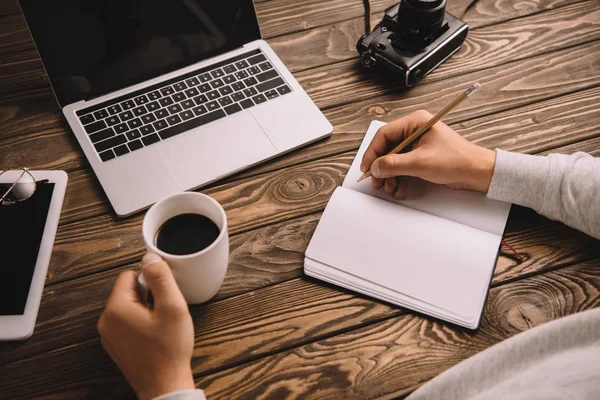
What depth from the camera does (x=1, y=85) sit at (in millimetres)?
1058

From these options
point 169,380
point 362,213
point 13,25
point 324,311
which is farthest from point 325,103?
point 13,25

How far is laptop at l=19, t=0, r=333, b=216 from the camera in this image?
879mm

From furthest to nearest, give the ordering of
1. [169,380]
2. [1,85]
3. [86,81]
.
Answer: [1,85]
[86,81]
[169,380]

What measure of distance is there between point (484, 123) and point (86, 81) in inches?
29.6

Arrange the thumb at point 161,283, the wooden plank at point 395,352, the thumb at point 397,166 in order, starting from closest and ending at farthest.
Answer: the thumb at point 161,283
the wooden plank at point 395,352
the thumb at point 397,166

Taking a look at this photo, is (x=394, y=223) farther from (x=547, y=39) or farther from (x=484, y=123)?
(x=547, y=39)

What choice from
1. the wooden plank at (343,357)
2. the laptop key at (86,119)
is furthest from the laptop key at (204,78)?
the wooden plank at (343,357)

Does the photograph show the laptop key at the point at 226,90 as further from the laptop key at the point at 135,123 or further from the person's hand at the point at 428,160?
the person's hand at the point at 428,160

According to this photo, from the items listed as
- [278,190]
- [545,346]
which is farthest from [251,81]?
[545,346]

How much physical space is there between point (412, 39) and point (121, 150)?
60cm

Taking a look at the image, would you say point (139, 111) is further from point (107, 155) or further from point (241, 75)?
point (241, 75)

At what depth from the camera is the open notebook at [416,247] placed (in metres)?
0.77

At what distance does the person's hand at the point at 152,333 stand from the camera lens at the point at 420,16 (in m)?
0.67

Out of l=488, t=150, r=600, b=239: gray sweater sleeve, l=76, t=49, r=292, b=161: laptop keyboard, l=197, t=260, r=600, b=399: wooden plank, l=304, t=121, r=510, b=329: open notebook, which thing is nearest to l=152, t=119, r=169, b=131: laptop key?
l=76, t=49, r=292, b=161: laptop keyboard
